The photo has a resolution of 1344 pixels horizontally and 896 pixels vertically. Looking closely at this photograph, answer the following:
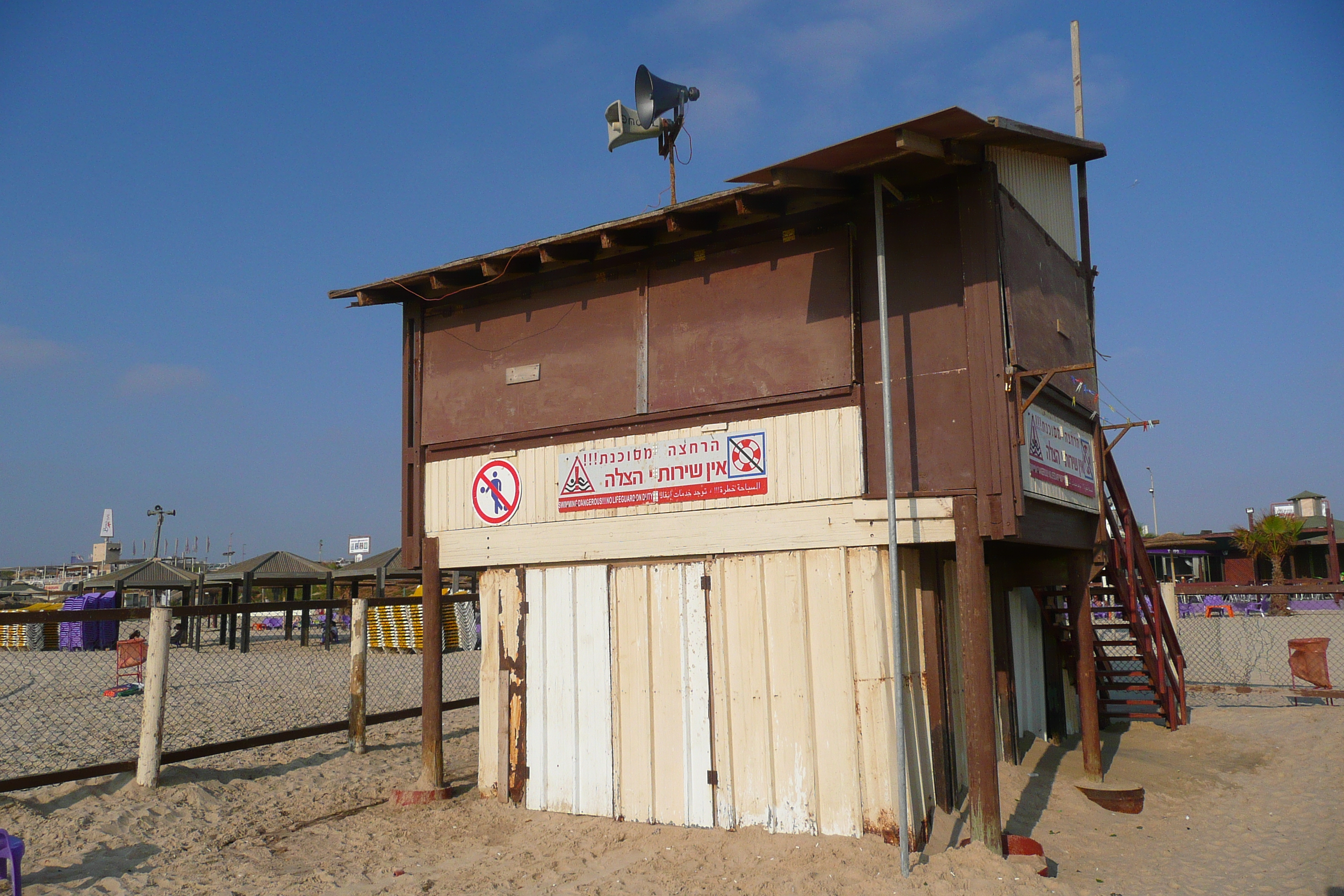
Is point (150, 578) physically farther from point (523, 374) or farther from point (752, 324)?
point (752, 324)

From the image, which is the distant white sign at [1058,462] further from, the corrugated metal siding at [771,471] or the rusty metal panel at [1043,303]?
the corrugated metal siding at [771,471]

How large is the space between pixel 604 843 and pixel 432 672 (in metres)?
2.93

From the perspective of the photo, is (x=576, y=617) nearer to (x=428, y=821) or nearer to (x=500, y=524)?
(x=500, y=524)

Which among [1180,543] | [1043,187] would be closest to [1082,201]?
[1043,187]

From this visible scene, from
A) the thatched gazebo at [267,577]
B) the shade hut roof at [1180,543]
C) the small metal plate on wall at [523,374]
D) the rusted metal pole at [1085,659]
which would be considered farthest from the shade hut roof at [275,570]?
the shade hut roof at [1180,543]

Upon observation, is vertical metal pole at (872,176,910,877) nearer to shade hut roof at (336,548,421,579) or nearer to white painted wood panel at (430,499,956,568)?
white painted wood panel at (430,499,956,568)

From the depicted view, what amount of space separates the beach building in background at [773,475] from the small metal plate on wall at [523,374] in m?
0.03

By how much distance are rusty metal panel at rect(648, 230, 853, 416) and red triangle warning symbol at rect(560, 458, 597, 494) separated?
1.01 metres

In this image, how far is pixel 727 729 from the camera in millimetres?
8086

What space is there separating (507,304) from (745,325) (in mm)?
2954

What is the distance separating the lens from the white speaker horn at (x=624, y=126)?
957cm

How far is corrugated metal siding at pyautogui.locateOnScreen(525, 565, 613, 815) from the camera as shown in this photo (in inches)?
346

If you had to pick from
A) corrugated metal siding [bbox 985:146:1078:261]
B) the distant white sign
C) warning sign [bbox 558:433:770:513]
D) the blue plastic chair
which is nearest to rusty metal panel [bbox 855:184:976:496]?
the distant white sign

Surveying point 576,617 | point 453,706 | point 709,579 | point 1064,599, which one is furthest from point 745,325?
point 1064,599
